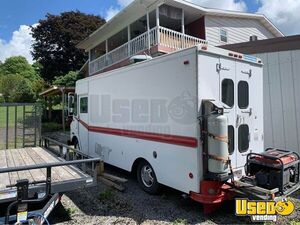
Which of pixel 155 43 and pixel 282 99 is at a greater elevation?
pixel 155 43

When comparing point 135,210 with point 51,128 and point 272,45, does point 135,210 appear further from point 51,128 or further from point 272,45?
point 51,128

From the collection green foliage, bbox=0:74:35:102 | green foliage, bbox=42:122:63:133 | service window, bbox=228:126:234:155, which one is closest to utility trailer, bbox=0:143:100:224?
service window, bbox=228:126:234:155

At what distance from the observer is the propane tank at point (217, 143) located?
4535 millimetres

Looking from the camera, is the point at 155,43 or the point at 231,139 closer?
the point at 231,139

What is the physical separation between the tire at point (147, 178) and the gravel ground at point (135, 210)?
14 centimetres

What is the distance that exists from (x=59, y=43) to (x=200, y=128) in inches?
1326

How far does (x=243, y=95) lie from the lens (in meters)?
5.54

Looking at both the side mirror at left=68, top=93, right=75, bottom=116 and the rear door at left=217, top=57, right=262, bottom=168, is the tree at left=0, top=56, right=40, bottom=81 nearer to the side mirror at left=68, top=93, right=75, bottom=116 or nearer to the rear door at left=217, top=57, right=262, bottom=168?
the side mirror at left=68, top=93, right=75, bottom=116

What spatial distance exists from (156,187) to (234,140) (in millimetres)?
1885

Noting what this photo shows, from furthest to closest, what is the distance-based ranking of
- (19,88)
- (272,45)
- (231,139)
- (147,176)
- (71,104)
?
1. (19,88)
2. (71,104)
3. (272,45)
4. (147,176)
5. (231,139)

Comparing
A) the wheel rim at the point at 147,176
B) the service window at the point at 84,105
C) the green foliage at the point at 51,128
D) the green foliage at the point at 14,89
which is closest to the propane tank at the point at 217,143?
the wheel rim at the point at 147,176

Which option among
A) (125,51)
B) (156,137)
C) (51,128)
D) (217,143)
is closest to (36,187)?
(156,137)

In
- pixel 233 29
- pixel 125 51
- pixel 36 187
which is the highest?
pixel 233 29

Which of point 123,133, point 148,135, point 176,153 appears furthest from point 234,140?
point 123,133
